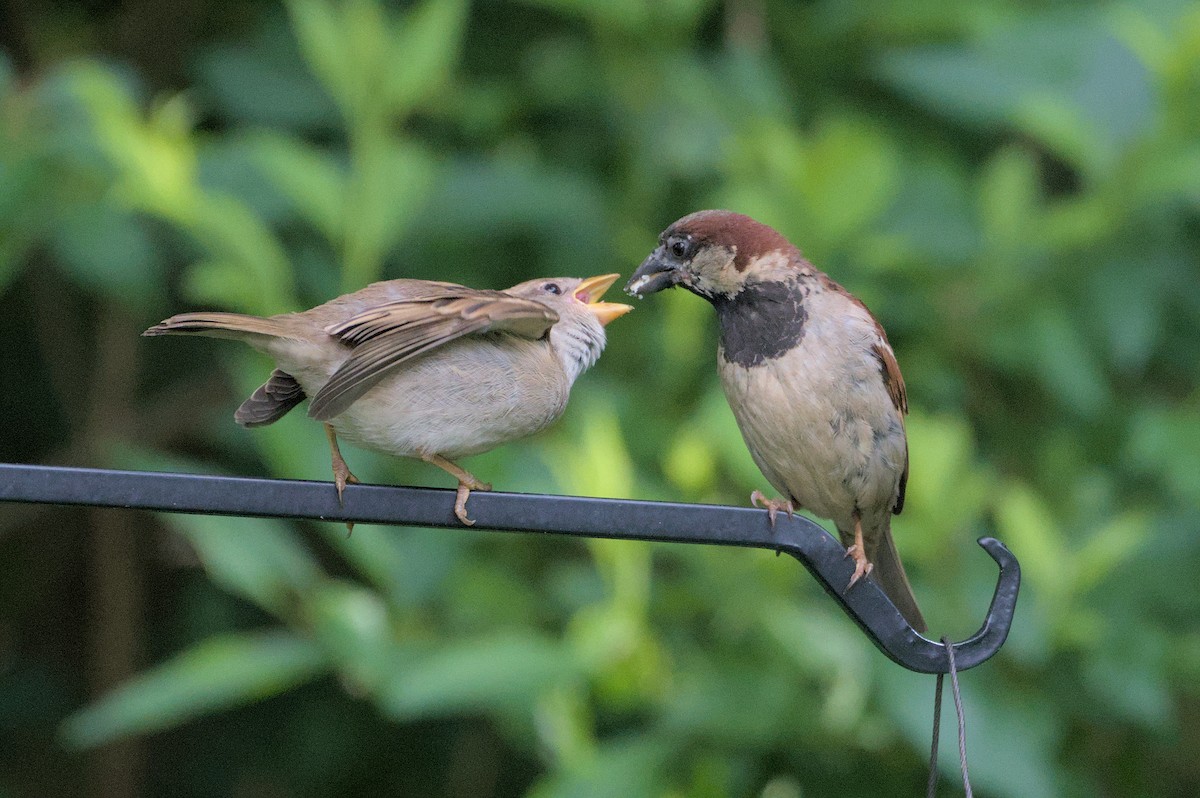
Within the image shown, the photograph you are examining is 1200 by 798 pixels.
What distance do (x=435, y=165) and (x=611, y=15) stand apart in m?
0.67

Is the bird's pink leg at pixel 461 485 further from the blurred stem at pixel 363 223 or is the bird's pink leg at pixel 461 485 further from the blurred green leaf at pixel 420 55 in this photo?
the blurred green leaf at pixel 420 55

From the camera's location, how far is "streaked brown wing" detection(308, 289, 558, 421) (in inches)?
82.8

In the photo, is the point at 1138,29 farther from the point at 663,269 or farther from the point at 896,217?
the point at 663,269

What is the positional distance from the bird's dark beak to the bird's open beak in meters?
0.05

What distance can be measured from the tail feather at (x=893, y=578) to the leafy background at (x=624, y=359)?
234 millimetres

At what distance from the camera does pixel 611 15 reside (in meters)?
4.16

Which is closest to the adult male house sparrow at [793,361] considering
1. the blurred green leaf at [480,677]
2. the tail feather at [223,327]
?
the blurred green leaf at [480,677]

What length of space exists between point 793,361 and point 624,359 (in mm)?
1530

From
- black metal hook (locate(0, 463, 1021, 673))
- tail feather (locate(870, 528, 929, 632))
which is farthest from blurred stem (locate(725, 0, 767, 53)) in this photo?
black metal hook (locate(0, 463, 1021, 673))

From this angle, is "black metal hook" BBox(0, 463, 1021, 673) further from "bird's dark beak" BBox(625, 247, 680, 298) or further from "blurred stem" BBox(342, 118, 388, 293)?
"blurred stem" BBox(342, 118, 388, 293)

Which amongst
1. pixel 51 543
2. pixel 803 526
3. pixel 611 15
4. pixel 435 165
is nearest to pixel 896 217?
pixel 611 15

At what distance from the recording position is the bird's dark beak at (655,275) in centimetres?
290

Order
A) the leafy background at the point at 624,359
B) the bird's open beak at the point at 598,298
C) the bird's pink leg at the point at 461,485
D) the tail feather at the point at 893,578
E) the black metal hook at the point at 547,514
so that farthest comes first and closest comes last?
the leafy background at the point at 624,359, the tail feather at the point at 893,578, the bird's open beak at the point at 598,298, the bird's pink leg at the point at 461,485, the black metal hook at the point at 547,514

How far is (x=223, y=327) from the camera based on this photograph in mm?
2080
